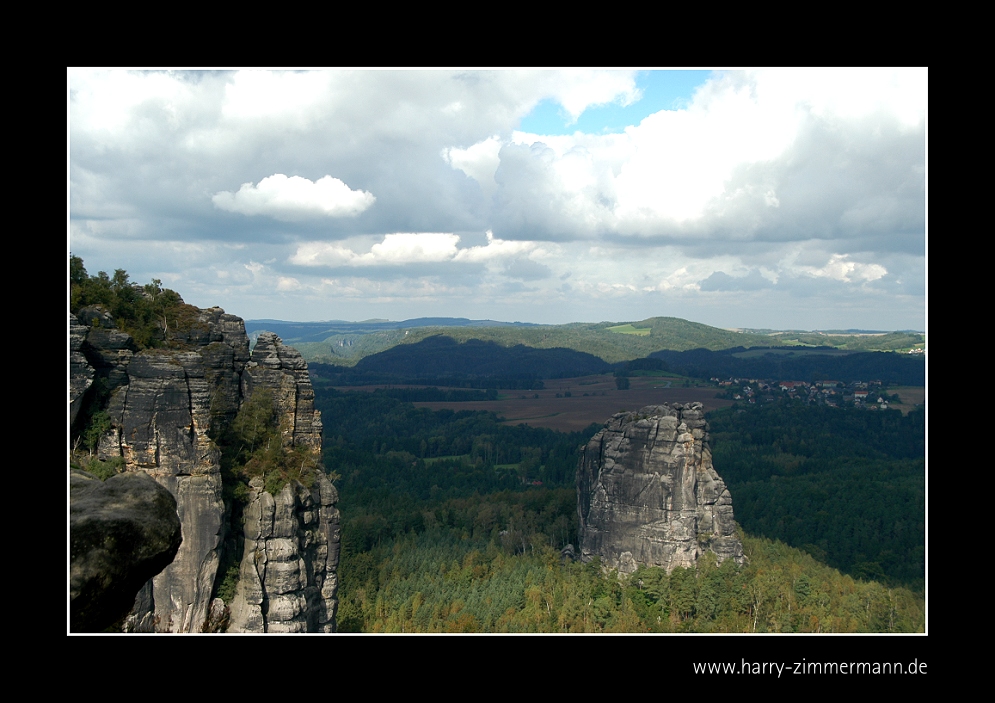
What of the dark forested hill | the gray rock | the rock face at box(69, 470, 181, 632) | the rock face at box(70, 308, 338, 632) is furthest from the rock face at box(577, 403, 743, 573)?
the rock face at box(69, 470, 181, 632)

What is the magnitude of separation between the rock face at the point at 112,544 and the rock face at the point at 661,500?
43.2 meters

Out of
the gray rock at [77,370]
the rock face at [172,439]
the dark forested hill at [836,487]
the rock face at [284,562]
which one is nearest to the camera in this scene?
the gray rock at [77,370]

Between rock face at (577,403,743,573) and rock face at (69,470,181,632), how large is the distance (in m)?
43.2

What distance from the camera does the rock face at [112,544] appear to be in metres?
8.10

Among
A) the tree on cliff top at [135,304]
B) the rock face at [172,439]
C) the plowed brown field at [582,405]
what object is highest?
the tree on cliff top at [135,304]

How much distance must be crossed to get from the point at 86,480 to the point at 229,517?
1834 centimetres

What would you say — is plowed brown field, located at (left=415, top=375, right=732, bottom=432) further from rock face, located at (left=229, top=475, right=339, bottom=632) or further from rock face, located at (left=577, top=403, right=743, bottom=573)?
rock face, located at (left=229, top=475, right=339, bottom=632)

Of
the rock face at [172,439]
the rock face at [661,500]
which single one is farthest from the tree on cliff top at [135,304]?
the rock face at [661,500]

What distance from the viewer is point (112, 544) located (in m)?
8.38

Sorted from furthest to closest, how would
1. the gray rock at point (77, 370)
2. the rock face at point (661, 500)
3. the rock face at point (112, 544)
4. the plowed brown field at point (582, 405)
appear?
the plowed brown field at point (582, 405)
the rock face at point (661, 500)
the gray rock at point (77, 370)
the rock face at point (112, 544)

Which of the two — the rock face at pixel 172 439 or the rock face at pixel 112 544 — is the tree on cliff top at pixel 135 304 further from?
the rock face at pixel 112 544

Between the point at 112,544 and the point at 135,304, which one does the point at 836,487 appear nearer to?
the point at 135,304

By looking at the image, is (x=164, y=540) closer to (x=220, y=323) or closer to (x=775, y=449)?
(x=220, y=323)

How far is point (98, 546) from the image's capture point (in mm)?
8258
